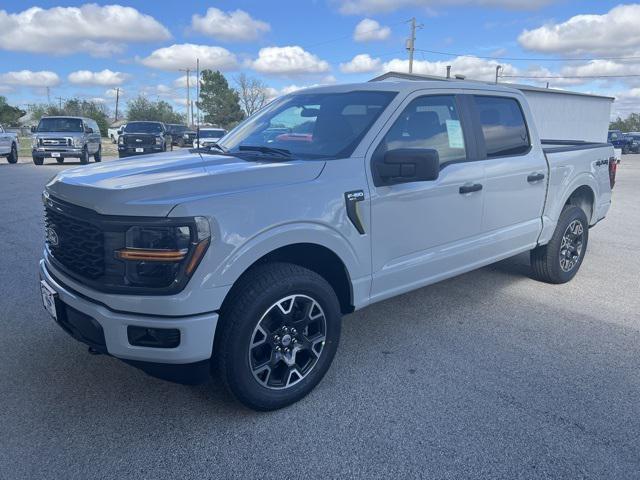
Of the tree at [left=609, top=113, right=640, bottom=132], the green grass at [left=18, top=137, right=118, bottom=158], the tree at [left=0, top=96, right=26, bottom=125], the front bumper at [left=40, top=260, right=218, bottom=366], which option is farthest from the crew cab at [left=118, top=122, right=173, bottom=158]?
the tree at [left=609, top=113, right=640, bottom=132]

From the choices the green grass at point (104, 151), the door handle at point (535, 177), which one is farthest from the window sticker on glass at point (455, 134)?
the green grass at point (104, 151)

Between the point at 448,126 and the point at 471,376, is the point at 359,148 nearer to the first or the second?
the point at 448,126

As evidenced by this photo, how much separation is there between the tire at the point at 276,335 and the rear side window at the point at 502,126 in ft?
7.01

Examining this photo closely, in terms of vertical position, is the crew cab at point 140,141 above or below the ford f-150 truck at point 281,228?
above

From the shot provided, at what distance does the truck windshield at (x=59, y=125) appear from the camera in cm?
2041

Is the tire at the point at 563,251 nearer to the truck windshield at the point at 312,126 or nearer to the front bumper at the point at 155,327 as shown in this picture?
the truck windshield at the point at 312,126

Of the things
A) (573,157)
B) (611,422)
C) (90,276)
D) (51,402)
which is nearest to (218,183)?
(90,276)

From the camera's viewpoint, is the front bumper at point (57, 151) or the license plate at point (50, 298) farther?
the front bumper at point (57, 151)

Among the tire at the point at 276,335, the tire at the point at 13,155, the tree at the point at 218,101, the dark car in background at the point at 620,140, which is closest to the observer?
the tire at the point at 276,335

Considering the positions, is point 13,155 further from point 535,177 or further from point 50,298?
point 535,177

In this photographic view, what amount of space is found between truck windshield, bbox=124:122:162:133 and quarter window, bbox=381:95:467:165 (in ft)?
73.4

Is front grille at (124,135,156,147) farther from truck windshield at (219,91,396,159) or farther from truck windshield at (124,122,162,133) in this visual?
truck windshield at (219,91,396,159)

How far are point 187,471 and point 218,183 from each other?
1.45 meters

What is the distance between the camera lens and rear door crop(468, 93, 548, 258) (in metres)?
4.34
